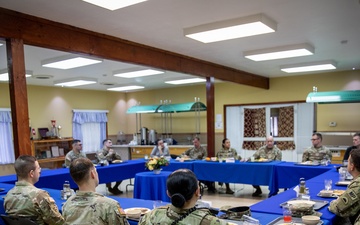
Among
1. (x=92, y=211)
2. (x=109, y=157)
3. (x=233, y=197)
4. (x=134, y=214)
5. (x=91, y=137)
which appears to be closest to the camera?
(x=92, y=211)

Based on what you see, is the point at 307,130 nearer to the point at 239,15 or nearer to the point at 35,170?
the point at 239,15

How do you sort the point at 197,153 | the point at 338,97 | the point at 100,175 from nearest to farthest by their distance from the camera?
the point at 100,175, the point at 338,97, the point at 197,153

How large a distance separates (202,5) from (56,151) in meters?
7.85

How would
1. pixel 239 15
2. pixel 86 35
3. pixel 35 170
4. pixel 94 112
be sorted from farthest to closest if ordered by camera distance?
pixel 94 112
pixel 86 35
pixel 239 15
pixel 35 170

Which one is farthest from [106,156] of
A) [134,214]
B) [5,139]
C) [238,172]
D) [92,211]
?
[92,211]

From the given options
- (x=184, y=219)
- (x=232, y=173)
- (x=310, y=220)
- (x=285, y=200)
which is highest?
(x=184, y=219)

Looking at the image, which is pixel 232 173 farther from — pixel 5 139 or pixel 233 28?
pixel 5 139

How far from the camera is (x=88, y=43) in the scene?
14.8 ft

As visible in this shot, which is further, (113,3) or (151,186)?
(151,186)

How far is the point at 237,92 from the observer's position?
1048 centimetres

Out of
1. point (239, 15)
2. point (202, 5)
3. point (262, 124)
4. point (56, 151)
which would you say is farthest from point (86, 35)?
point (262, 124)

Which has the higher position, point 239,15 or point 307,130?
point 239,15

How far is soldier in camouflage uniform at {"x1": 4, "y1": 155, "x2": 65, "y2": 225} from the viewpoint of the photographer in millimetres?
2695

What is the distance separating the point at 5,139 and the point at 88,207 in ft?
25.8
